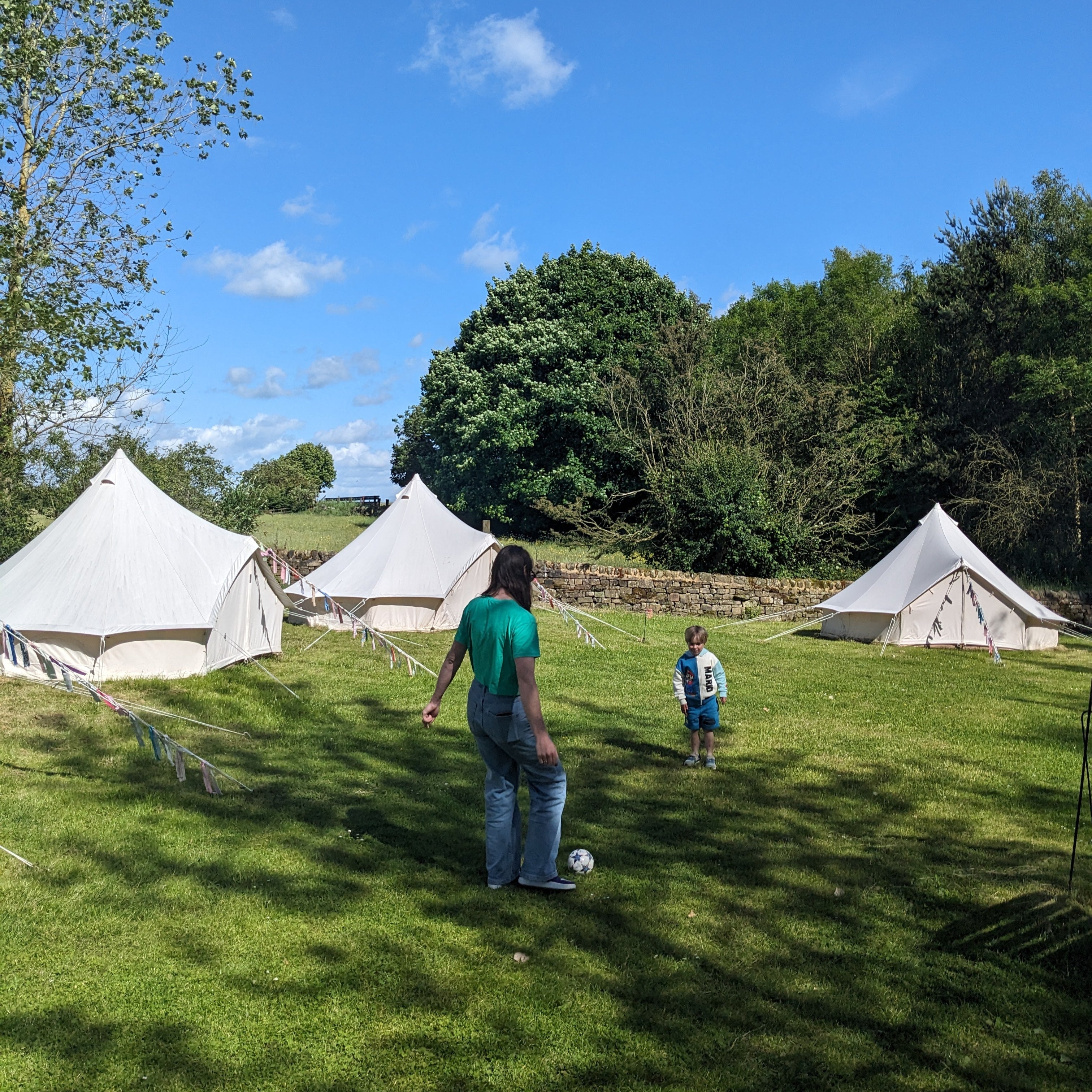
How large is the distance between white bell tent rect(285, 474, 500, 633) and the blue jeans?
423 inches

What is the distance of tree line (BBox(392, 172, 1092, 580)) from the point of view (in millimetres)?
25125

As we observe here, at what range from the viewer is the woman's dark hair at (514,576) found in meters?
4.99

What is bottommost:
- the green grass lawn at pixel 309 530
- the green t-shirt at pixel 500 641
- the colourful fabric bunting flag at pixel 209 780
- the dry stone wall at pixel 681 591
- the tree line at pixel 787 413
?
the colourful fabric bunting flag at pixel 209 780

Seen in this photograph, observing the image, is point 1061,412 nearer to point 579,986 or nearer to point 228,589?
point 228,589

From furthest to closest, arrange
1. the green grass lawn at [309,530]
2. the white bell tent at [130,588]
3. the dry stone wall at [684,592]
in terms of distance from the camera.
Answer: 1. the green grass lawn at [309,530]
2. the dry stone wall at [684,592]
3. the white bell tent at [130,588]

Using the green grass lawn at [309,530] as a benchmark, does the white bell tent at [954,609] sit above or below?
below

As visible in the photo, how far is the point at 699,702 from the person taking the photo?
7.96 m

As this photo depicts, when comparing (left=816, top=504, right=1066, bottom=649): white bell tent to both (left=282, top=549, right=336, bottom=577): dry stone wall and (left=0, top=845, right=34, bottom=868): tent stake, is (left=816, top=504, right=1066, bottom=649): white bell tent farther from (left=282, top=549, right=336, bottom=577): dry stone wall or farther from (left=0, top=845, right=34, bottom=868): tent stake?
(left=0, top=845, right=34, bottom=868): tent stake

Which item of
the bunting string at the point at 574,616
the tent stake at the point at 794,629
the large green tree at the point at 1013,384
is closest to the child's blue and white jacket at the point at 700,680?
the bunting string at the point at 574,616

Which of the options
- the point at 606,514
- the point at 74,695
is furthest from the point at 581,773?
Result: the point at 606,514

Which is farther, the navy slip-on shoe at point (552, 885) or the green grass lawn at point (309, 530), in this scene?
the green grass lawn at point (309, 530)

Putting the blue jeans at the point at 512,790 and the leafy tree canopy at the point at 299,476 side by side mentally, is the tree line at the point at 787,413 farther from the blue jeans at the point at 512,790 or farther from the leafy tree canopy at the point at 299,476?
the blue jeans at the point at 512,790

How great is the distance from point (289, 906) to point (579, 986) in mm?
1727

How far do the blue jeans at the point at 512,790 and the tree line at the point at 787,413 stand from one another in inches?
769
